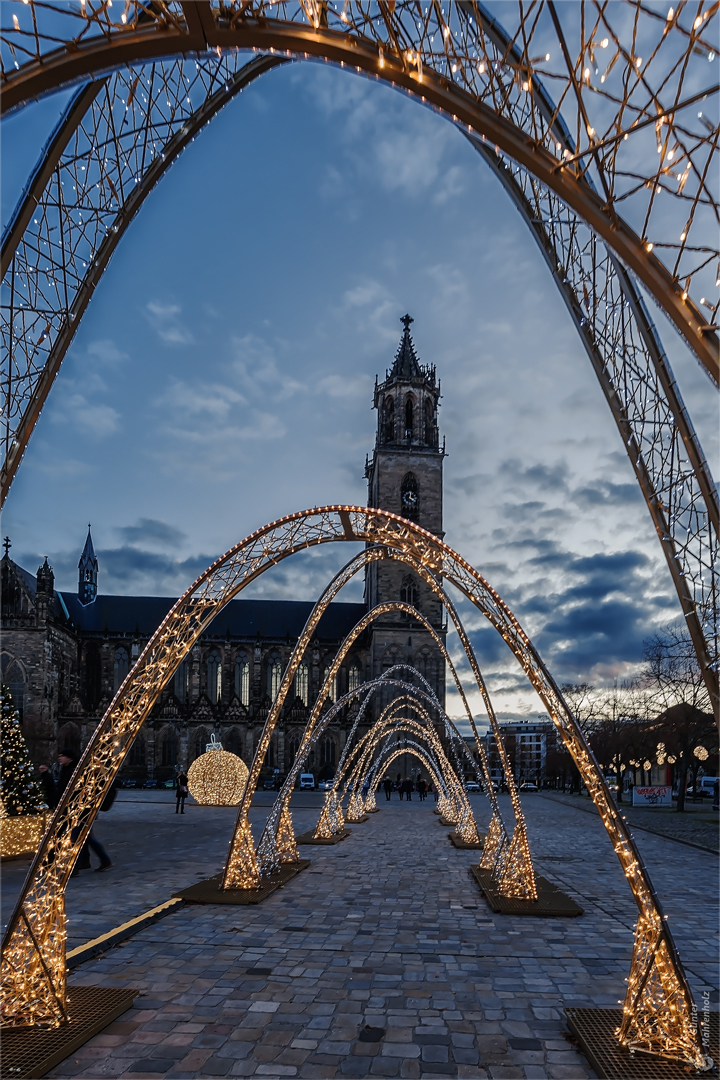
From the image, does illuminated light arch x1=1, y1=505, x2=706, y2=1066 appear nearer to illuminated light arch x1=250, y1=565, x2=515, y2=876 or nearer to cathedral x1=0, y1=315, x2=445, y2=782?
illuminated light arch x1=250, y1=565, x2=515, y2=876

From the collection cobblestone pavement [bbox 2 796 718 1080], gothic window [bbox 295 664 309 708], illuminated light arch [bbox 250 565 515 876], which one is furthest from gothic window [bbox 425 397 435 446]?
cobblestone pavement [bbox 2 796 718 1080]

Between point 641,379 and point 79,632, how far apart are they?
63102mm

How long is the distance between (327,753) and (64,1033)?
184 ft

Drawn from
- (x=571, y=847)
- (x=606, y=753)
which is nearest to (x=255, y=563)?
(x=571, y=847)

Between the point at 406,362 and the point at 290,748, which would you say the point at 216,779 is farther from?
the point at 406,362

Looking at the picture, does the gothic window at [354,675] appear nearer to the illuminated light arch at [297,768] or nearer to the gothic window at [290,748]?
the gothic window at [290,748]

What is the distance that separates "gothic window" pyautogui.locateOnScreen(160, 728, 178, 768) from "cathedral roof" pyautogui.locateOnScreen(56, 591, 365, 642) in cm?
955

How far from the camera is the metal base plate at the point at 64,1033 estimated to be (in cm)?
484

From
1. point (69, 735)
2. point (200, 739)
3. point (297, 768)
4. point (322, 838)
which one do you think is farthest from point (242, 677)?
point (297, 768)

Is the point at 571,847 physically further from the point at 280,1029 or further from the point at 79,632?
the point at 79,632

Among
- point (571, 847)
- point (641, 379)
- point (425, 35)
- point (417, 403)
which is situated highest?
point (417, 403)

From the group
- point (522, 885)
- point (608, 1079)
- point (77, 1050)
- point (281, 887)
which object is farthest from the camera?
point (281, 887)

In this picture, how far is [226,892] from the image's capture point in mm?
10617

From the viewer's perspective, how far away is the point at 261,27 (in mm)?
3959
